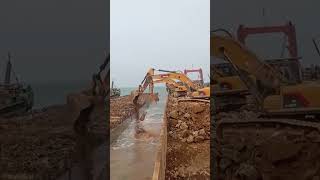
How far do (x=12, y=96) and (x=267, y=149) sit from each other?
64.0 feet

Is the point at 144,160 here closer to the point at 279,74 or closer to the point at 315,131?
the point at 279,74

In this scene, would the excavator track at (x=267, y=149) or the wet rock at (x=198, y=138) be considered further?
the wet rock at (x=198, y=138)

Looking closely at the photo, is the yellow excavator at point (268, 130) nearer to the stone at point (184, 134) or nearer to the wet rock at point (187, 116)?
the stone at point (184, 134)

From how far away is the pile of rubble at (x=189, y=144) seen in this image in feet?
30.0

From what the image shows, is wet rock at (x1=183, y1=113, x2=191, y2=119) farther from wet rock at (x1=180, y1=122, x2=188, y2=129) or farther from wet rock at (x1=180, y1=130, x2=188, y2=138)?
wet rock at (x1=180, y1=130, x2=188, y2=138)

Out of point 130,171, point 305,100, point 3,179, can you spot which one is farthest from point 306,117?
point 3,179

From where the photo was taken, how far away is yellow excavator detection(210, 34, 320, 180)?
643 centimetres

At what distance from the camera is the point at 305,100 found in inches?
325

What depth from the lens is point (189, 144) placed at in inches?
488

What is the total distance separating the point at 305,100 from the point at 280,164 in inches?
91.7

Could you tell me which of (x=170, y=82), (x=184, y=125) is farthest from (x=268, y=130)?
(x=170, y=82)

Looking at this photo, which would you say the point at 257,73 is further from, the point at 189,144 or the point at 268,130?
the point at 189,144

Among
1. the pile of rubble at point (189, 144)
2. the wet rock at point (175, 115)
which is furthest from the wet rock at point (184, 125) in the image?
the wet rock at point (175, 115)

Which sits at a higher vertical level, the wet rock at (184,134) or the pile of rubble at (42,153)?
the wet rock at (184,134)
